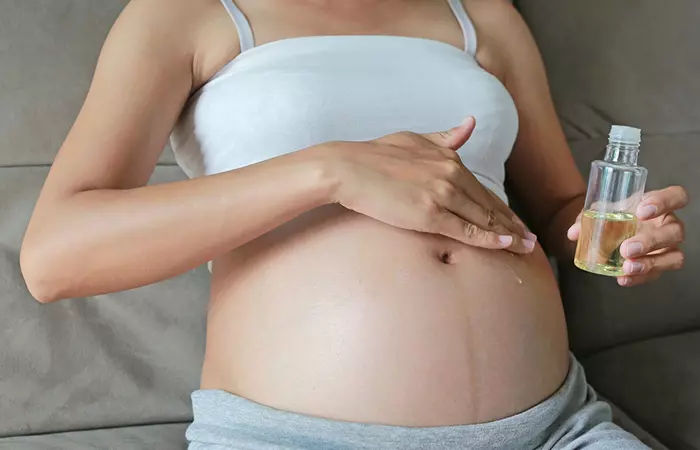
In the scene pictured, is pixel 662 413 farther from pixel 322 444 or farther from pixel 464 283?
pixel 322 444

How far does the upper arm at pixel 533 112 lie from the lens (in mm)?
1219

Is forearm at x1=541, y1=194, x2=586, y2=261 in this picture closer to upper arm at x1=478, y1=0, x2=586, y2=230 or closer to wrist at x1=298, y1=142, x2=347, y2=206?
upper arm at x1=478, y1=0, x2=586, y2=230

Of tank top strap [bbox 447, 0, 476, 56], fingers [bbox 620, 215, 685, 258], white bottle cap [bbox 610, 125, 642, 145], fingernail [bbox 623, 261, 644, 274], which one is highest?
white bottle cap [bbox 610, 125, 642, 145]

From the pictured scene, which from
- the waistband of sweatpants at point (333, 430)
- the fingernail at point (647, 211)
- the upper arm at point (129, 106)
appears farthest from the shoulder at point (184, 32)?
the fingernail at point (647, 211)

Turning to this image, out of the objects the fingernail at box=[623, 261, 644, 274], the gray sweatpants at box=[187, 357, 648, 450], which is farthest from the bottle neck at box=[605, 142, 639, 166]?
the gray sweatpants at box=[187, 357, 648, 450]

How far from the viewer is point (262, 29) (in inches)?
41.3

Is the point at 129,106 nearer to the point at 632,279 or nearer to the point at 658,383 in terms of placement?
the point at 632,279

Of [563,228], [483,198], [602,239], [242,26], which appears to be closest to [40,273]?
[242,26]

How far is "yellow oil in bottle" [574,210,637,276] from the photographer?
89cm

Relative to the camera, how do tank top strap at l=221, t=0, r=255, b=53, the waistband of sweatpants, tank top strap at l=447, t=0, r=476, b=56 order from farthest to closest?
1. tank top strap at l=447, t=0, r=476, b=56
2. tank top strap at l=221, t=0, r=255, b=53
3. the waistband of sweatpants

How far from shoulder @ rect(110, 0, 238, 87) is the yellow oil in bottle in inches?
19.6

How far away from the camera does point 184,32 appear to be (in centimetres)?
100

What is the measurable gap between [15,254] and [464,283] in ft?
2.24

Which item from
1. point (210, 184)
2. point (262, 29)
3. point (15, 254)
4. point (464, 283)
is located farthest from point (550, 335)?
point (15, 254)
